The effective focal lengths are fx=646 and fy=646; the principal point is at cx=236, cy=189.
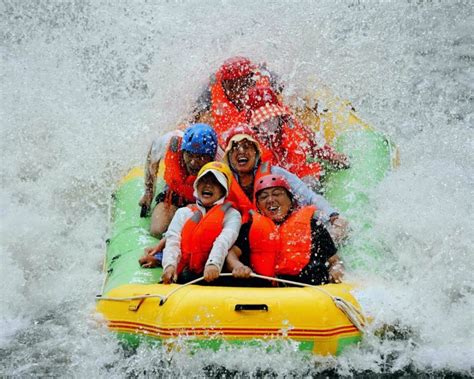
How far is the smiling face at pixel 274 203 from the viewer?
12.2 ft

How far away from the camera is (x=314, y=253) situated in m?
3.63

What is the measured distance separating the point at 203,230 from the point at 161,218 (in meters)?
0.76

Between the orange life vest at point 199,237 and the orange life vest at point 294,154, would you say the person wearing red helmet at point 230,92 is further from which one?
the orange life vest at point 199,237

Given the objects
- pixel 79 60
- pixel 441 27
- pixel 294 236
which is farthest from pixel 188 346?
pixel 441 27

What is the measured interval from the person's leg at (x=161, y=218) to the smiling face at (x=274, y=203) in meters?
0.74

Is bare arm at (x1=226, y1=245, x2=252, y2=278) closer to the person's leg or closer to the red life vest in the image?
the person's leg

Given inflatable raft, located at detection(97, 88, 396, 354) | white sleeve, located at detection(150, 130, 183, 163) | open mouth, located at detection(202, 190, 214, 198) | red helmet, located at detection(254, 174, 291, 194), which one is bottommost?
inflatable raft, located at detection(97, 88, 396, 354)

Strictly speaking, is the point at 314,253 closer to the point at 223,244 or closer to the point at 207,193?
the point at 223,244

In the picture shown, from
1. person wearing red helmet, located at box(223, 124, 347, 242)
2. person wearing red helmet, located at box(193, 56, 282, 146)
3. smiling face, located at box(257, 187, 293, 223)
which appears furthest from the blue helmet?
person wearing red helmet, located at box(193, 56, 282, 146)

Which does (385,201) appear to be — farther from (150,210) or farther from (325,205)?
(150,210)

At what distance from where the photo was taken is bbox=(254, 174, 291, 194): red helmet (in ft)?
12.4

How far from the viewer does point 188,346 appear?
3199 mm

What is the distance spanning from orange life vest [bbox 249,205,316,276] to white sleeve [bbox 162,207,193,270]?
0.41m

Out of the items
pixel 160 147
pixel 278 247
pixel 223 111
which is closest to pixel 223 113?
pixel 223 111
